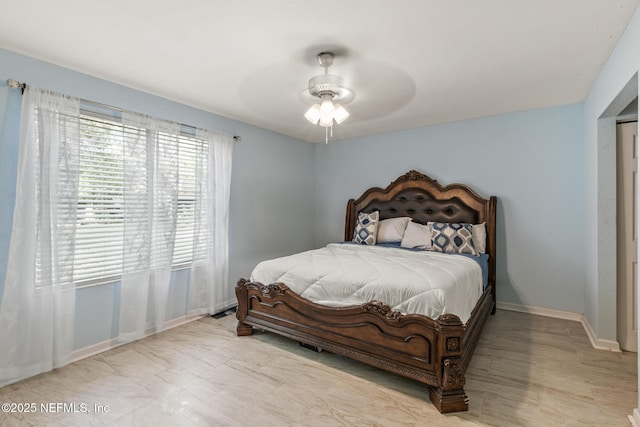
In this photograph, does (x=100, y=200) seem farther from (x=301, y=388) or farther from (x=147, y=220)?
(x=301, y=388)

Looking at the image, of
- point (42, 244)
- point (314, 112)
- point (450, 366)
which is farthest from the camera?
point (314, 112)

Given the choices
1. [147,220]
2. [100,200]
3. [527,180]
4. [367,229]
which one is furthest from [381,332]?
[527,180]

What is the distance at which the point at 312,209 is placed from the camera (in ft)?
16.8

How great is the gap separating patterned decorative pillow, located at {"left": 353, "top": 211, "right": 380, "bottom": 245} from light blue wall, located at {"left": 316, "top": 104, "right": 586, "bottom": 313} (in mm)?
905

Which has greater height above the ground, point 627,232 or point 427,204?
point 427,204

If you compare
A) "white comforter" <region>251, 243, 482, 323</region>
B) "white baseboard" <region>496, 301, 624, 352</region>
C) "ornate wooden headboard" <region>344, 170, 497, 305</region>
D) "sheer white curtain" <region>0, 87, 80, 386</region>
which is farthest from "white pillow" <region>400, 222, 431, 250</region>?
"sheer white curtain" <region>0, 87, 80, 386</region>

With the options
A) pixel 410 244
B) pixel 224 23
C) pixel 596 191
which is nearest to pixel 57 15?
pixel 224 23

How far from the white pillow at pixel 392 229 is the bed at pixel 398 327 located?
573 mm

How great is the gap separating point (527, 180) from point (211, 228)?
3639mm

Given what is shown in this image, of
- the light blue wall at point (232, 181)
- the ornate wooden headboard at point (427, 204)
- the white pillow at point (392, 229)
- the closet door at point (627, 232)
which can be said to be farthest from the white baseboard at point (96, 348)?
the closet door at point (627, 232)

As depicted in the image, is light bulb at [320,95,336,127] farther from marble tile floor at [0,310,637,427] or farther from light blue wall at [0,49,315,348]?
marble tile floor at [0,310,637,427]

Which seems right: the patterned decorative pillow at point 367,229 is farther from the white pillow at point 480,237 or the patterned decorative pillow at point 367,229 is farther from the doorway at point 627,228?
the doorway at point 627,228

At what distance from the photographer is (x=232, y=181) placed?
3.74m

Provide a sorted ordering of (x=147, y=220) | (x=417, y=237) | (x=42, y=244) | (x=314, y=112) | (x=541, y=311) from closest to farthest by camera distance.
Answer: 1. (x=42, y=244)
2. (x=314, y=112)
3. (x=147, y=220)
4. (x=541, y=311)
5. (x=417, y=237)
